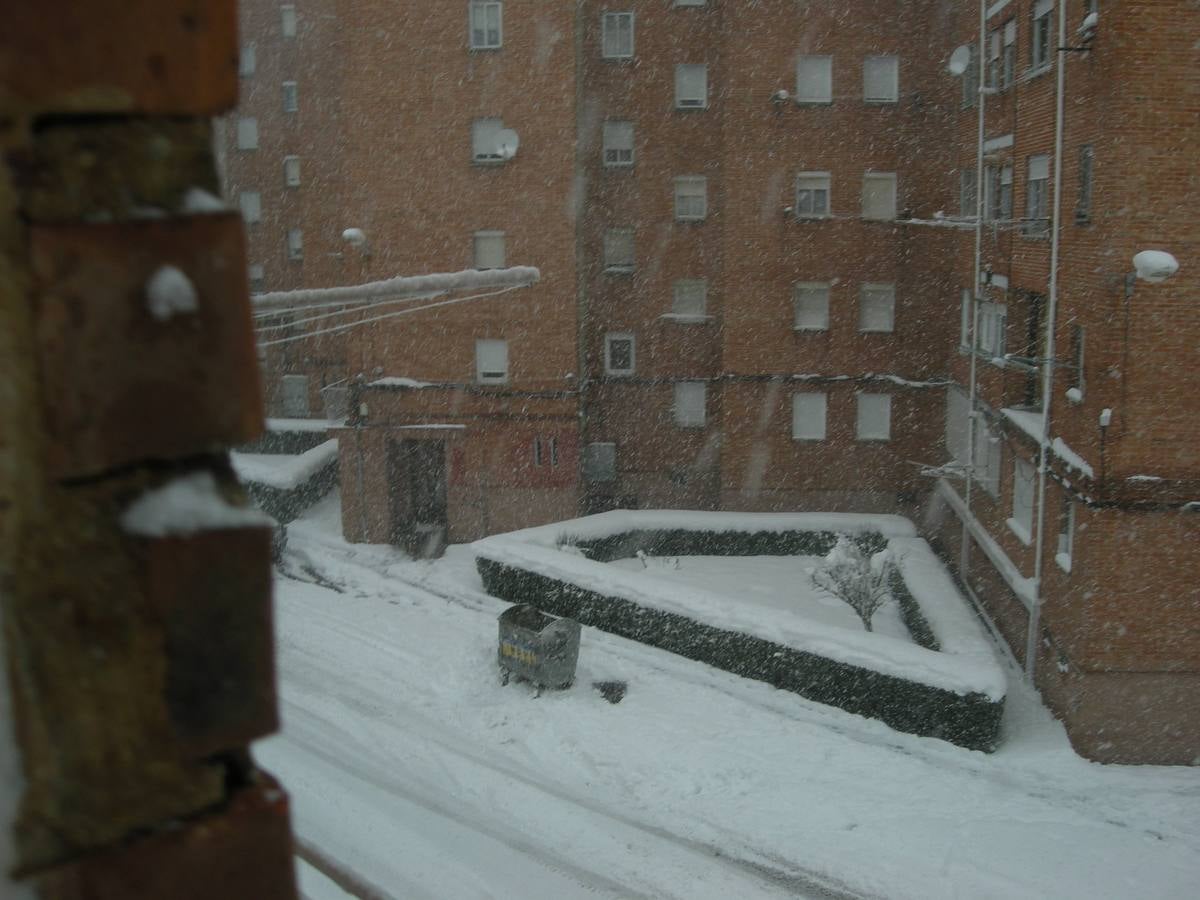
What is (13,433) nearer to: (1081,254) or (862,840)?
(862,840)

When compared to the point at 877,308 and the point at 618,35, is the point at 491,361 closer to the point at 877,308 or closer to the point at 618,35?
the point at 618,35

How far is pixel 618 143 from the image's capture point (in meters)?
29.7

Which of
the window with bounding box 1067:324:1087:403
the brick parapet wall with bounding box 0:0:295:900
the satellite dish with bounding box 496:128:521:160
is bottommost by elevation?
the window with bounding box 1067:324:1087:403

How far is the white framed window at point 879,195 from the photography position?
28312 millimetres

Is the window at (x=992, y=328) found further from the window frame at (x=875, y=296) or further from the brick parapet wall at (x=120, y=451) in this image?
the brick parapet wall at (x=120, y=451)

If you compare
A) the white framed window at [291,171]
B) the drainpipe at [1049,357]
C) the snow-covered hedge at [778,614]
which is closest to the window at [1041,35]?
the drainpipe at [1049,357]

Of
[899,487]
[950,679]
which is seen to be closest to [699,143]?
[899,487]

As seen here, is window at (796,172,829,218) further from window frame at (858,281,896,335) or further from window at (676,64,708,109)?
window at (676,64,708,109)

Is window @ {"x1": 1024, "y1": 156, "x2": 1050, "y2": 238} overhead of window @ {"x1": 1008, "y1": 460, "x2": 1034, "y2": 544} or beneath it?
overhead

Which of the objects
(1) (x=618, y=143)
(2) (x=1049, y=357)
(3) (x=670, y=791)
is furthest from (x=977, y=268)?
(3) (x=670, y=791)

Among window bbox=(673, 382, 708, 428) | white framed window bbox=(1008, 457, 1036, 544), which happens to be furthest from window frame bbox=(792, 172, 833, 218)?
white framed window bbox=(1008, 457, 1036, 544)

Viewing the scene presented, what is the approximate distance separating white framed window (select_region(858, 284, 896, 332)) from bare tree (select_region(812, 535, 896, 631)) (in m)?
8.56

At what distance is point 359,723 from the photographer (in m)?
16.9

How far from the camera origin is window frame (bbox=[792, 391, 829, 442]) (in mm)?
29578
